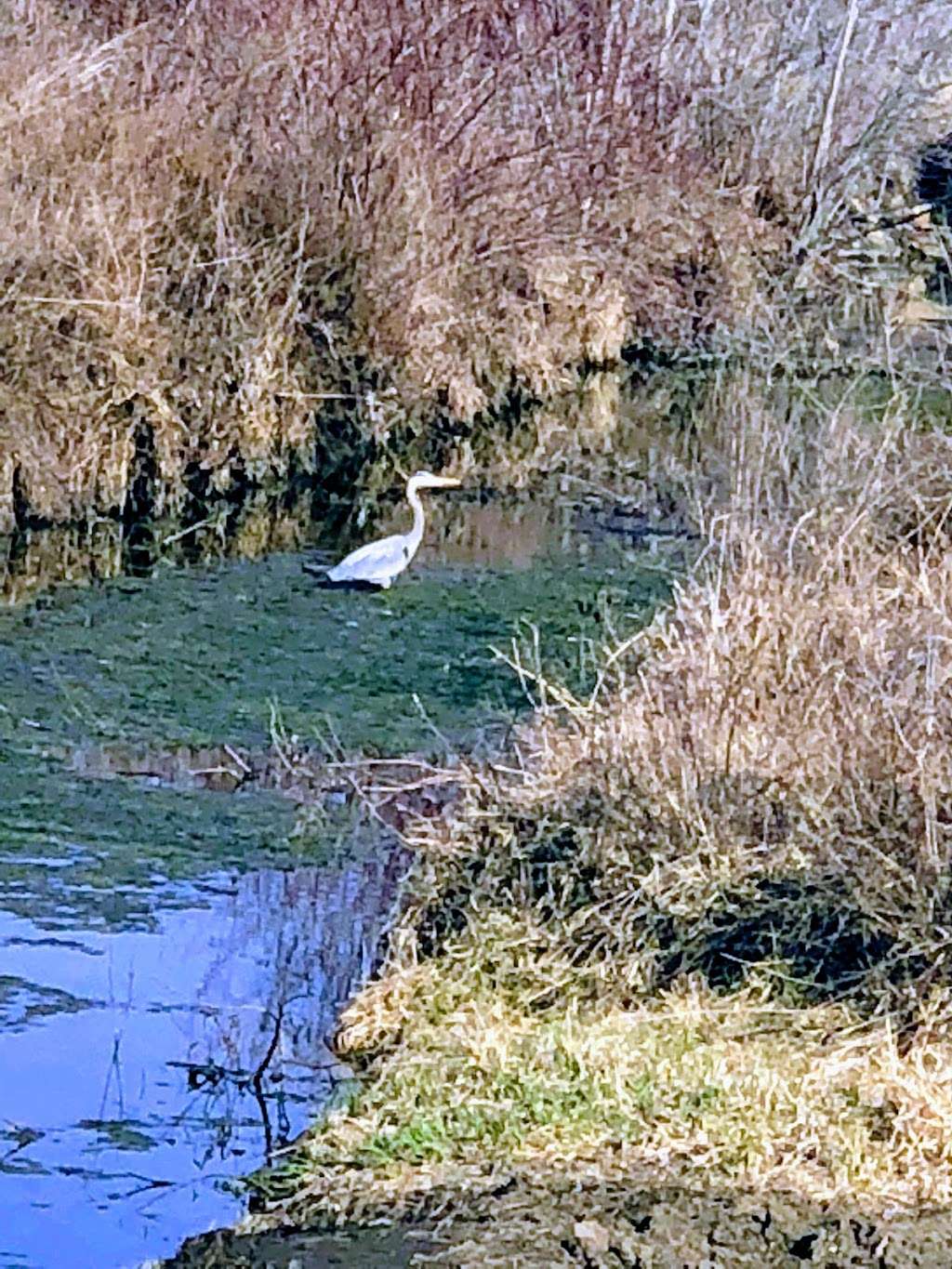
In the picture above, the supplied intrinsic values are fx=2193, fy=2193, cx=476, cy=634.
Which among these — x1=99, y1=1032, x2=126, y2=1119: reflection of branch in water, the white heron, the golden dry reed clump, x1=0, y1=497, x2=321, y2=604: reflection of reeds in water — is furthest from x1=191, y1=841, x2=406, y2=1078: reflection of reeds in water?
the golden dry reed clump

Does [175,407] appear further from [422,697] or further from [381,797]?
[381,797]

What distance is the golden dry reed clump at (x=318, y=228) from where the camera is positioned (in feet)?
39.2

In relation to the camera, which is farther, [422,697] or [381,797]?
[422,697]

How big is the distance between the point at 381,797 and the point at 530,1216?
3137mm

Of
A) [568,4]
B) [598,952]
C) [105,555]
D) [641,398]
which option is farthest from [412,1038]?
[568,4]

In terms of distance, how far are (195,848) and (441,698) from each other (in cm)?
187

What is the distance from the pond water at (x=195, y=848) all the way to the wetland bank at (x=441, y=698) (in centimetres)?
2

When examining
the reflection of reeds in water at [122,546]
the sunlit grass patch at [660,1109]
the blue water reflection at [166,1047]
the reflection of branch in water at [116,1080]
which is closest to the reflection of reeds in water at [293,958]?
the blue water reflection at [166,1047]

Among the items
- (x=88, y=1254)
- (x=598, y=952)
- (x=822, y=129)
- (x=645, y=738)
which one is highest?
(x=822, y=129)

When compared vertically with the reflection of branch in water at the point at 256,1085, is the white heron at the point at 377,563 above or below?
above

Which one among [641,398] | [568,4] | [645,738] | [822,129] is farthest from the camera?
[822,129]

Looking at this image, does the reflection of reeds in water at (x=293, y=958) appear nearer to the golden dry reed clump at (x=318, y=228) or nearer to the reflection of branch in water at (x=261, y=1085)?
the reflection of branch in water at (x=261, y=1085)

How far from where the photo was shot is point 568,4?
19297 mm

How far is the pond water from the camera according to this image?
5.04 metres
